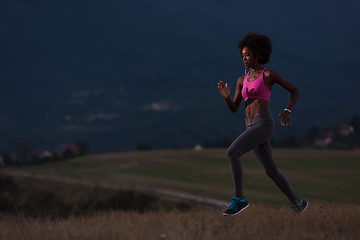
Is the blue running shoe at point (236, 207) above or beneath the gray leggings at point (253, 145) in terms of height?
beneath

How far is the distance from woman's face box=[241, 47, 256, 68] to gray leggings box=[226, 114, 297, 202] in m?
0.95

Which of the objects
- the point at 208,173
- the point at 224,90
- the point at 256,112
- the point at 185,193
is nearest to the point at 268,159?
the point at 256,112

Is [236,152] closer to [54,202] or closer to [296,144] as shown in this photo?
[54,202]

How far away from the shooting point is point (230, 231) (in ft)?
22.2

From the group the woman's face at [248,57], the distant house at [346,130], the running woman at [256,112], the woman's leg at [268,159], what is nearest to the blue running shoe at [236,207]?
the running woman at [256,112]

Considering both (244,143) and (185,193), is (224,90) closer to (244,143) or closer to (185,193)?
(244,143)

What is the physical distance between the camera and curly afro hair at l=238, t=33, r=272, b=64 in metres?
8.23

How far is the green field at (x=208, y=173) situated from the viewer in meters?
42.9

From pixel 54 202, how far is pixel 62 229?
37.6 metres

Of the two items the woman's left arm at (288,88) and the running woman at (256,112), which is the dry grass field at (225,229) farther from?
the woman's left arm at (288,88)

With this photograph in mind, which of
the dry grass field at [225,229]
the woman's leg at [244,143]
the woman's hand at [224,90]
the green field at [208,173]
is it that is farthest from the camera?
the green field at [208,173]

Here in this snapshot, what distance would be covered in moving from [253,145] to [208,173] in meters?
52.6

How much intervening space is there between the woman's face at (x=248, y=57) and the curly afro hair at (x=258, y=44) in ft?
0.17

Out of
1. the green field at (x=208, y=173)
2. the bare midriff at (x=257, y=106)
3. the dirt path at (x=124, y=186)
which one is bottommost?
the green field at (x=208, y=173)
